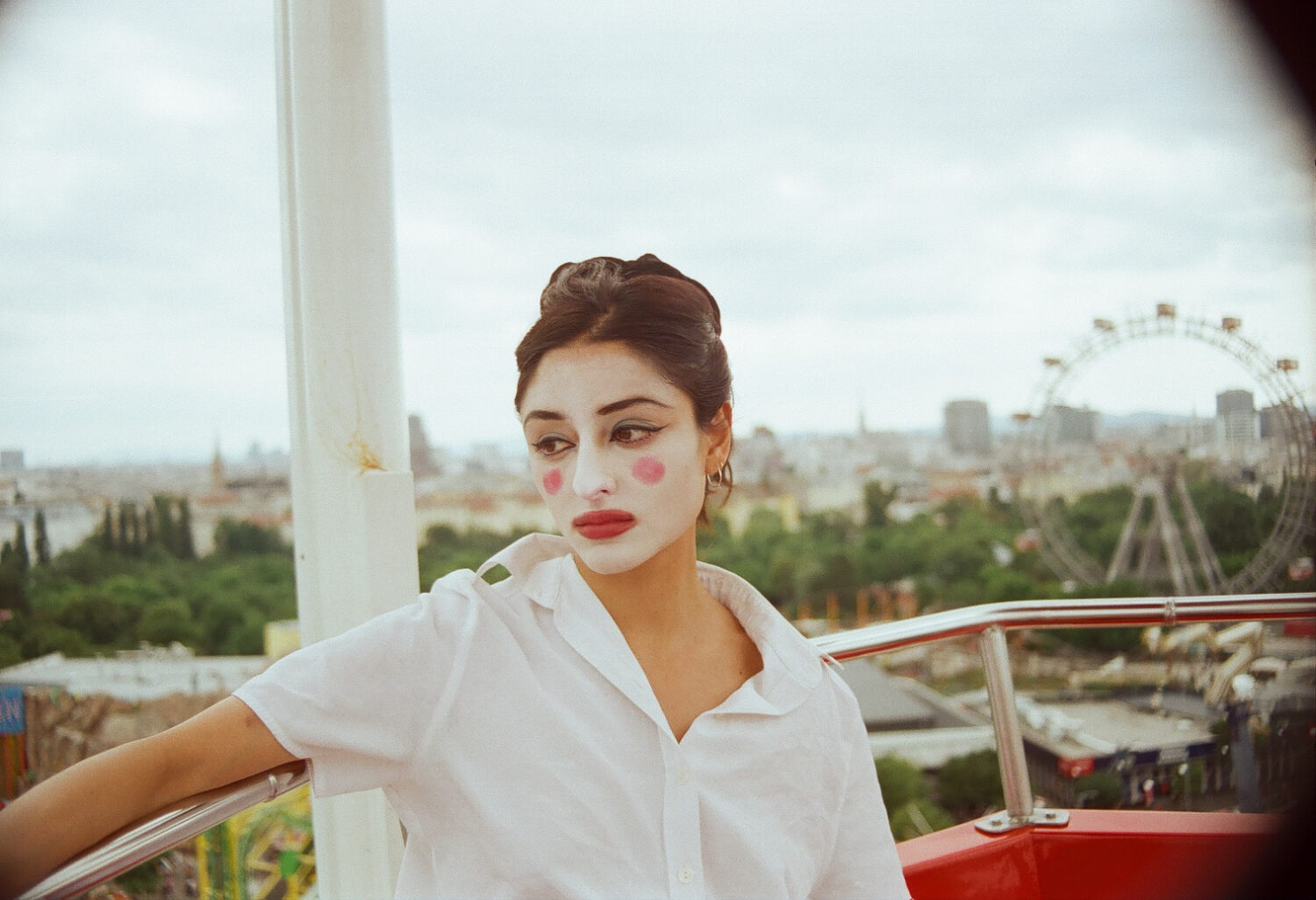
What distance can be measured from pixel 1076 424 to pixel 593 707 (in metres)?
25.0

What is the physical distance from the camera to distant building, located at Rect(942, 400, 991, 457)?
128 feet

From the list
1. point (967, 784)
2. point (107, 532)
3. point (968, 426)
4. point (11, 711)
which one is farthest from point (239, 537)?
point (968, 426)

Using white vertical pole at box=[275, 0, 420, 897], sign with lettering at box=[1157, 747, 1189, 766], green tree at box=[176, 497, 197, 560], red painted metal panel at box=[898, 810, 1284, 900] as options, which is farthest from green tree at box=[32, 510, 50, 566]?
green tree at box=[176, 497, 197, 560]

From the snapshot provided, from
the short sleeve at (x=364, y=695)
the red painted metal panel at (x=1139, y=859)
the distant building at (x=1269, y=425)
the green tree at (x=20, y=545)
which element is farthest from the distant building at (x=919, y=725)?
the short sleeve at (x=364, y=695)

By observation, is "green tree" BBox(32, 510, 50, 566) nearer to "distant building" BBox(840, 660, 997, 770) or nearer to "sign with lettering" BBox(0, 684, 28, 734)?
"sign with lettering" BBox(0, 684, 28, 734)

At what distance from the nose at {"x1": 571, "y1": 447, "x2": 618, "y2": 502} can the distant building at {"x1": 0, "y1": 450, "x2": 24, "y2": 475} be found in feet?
4.90

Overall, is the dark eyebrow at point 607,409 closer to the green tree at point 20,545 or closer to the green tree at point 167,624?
the green tree at point 20,545

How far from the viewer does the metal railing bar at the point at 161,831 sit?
2.51 ft

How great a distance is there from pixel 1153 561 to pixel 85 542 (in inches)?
1257

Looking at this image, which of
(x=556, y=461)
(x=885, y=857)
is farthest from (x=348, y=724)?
(x=885, y=857)

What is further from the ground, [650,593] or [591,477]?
[591,477]

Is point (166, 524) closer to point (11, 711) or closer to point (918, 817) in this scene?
point (11, 711)

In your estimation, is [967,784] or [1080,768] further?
[967,784]

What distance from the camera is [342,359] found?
1.41 metres
